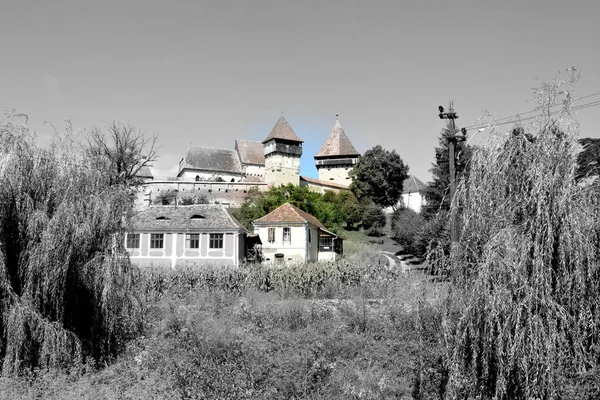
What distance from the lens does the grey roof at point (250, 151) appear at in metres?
85.4

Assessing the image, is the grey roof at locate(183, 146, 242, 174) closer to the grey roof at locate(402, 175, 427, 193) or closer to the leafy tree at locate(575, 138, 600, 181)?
the grey roof at locate(402, 175, 427, 193)

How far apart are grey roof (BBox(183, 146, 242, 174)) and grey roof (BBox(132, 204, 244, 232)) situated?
150 ft

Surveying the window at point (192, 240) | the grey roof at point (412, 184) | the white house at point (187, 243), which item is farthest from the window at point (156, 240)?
the grey roof at point (412, 184)

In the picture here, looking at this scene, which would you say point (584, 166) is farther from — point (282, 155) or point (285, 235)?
point (282, 155)

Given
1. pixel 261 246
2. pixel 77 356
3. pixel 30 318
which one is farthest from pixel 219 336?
pixel 261 246

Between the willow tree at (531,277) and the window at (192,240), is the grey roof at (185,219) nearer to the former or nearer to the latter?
the window at (192,240)

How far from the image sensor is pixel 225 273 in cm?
2300

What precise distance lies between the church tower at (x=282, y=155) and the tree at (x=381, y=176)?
34.9 feet

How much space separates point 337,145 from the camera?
86.8 meters

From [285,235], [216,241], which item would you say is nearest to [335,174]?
[285,235]

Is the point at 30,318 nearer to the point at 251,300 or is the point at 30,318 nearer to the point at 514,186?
the point at 251,300

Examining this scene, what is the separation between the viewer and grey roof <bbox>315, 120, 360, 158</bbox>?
85.9 metres

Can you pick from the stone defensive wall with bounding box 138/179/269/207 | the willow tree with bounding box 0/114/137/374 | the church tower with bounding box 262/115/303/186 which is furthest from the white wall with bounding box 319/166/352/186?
the willow tree with bounding box 0/114/137/374

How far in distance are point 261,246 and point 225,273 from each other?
15570 millimetres
